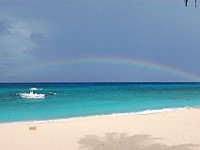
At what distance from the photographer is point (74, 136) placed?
450 inches

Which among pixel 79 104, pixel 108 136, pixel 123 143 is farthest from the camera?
pixel 79 104

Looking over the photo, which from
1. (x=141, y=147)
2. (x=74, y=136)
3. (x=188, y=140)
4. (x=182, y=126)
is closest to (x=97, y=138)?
(x=74, y=136)

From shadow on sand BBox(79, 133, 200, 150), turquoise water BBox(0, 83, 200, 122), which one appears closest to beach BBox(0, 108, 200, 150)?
shadow on sand BBox(79, 133, 200, 150)

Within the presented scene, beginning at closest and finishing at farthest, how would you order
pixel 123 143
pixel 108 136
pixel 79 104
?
pixel 123 143 → pixel 108 136 → pixel 79 104

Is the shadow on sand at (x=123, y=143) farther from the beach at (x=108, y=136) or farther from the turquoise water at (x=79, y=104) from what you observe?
the turquoise water at (x=79, y=104)

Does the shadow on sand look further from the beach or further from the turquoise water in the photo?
the turquoise water

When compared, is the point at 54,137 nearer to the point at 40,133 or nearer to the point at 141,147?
the point at 40,133

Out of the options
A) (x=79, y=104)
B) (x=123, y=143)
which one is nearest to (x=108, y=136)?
(x=123, y=143)

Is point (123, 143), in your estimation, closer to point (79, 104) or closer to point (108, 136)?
point (108, 136)

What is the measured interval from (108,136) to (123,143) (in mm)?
1291

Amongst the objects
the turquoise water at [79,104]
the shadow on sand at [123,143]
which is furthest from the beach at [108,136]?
the turquoise water at [79,104]

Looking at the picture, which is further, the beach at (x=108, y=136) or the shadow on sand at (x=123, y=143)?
the beach at (x=108, y=136)

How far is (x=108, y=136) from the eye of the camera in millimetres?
11273

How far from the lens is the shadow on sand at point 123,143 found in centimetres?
937
